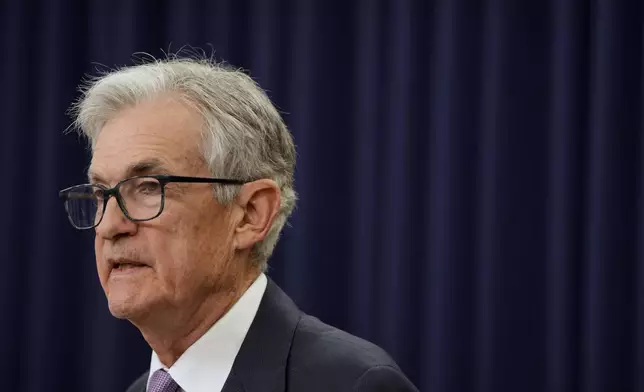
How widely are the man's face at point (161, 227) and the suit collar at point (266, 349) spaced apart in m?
0.08

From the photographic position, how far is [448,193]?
2.42 meters

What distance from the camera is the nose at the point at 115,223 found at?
1251mm

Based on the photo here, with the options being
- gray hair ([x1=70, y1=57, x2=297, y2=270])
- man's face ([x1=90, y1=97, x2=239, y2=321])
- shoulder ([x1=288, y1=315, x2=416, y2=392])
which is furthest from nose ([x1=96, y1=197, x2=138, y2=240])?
shoulder ([x1=288, y1=315, x2=416, y2=392])

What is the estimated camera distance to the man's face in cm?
125

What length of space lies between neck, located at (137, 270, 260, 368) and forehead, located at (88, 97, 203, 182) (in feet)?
0.65

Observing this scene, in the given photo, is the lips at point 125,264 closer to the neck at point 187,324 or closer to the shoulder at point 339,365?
the neck at point 187,324

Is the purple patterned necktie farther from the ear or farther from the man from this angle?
the ear

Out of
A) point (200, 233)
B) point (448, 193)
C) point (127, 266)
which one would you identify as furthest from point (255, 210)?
point (448, 193)

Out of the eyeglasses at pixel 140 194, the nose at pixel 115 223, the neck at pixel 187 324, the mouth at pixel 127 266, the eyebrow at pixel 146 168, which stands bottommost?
the neck at pixel 187 324

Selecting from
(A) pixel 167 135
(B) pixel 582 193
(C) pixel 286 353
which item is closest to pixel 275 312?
(C) pixel 286 353

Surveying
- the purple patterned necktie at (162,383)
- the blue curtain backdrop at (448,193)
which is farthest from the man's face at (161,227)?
the blue curtain backdrop at (448,193)

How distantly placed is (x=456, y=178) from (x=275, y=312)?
118cm

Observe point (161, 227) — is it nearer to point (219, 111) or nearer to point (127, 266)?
point (127, 266)

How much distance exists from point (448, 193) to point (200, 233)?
1.24 metres
